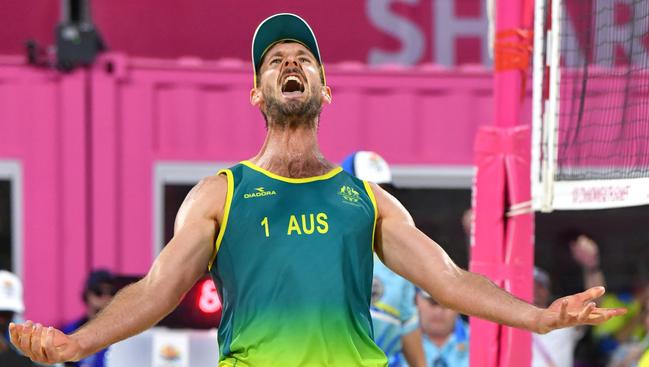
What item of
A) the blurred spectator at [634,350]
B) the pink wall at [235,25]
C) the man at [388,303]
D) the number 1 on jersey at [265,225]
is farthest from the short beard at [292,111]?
the pink wall at [235,25]

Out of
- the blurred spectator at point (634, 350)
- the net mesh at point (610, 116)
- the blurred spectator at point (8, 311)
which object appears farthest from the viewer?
the blurred spectator at point (634, 350)

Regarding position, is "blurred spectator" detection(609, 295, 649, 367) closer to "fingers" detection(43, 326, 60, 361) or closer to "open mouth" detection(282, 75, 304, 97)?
"open mouth" detection(282, 75, 304, 97)

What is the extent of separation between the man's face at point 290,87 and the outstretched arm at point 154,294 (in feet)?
0.86

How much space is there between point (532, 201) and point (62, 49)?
5184 millimetres

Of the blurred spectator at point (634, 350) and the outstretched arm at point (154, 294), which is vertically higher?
the outstretched arm at point (154, 294)

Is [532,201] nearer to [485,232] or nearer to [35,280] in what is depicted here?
[485,232]

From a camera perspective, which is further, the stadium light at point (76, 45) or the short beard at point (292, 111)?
the stadium light at point (76, 45)

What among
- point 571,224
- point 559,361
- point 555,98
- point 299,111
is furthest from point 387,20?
point 299,111

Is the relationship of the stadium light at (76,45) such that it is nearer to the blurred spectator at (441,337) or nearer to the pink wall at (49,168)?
the pink wall at (49,168)

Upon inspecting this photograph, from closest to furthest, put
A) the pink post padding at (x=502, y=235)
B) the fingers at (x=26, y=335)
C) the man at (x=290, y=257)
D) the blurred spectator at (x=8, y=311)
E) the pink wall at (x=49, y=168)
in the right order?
the fingers at (x=26, y=335), the man at (x=290, y=257), the pink post padding at (x=502, y=235), the blurred spectator at (x=8, y=311), the pink wall at (x=49, y=168)

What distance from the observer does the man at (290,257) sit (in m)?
3.83

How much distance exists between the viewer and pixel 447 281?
156 inches

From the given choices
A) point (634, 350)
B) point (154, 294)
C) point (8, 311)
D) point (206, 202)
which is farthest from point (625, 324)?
point (154, 294)

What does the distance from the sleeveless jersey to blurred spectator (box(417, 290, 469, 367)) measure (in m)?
4.72
